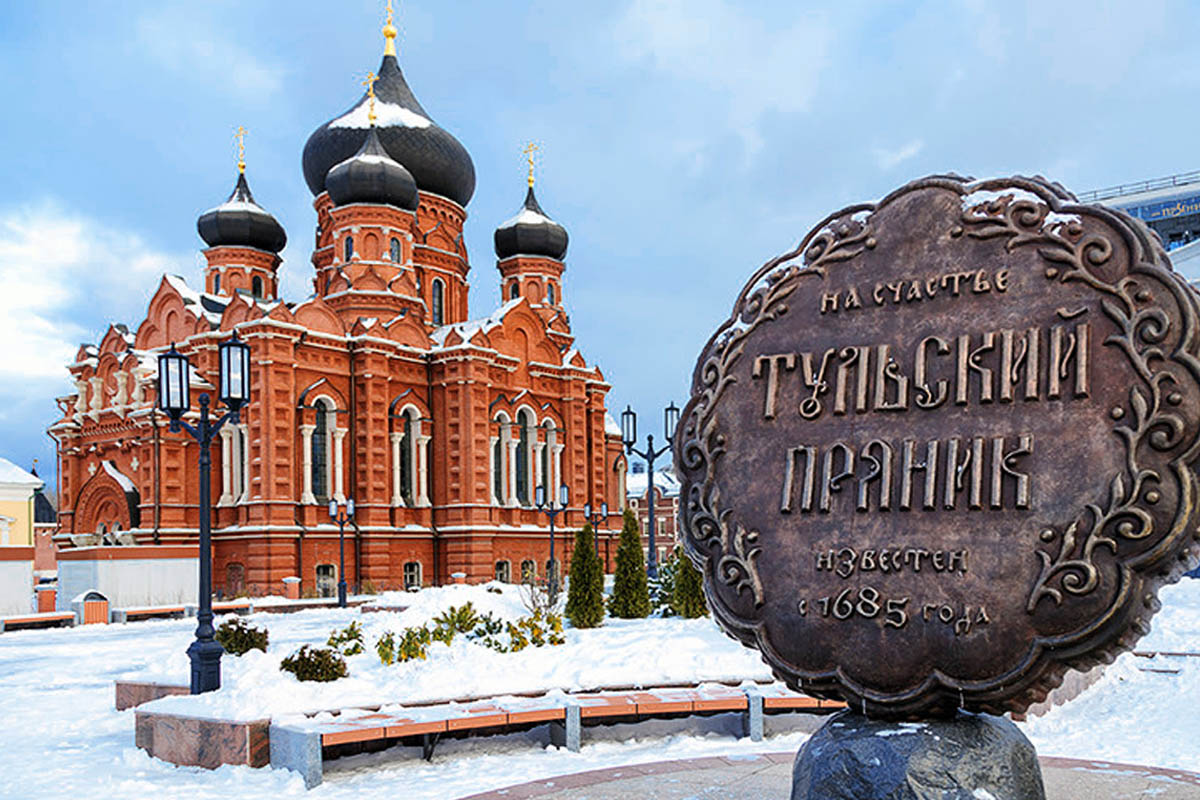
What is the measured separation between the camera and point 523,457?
38.4 metres

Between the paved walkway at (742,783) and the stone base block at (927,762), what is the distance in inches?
58.9

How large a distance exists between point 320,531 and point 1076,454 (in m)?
29.1

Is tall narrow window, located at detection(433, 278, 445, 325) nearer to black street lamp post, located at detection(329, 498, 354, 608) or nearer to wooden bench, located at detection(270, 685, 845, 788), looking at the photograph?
black street lamp post, located at detection(329, 498, 354, 608)

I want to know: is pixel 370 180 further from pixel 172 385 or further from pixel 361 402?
pixel 172 385

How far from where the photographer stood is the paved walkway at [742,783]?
605 centimetres

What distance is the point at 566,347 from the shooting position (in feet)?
140

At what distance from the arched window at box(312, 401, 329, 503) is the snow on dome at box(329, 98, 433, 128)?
12145 millimetres

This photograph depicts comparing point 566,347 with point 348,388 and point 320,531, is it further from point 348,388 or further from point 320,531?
point 320,531

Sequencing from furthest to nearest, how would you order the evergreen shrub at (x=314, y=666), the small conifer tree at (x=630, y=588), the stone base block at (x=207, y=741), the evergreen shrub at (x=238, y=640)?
1. the small conifer tree at (x=630, y=588)
2. the evergreen shrub at (x=238, y=640)
3. the evergreen shrub at (x=314, y=666)
4. the stone base block at (x=207, y=741)

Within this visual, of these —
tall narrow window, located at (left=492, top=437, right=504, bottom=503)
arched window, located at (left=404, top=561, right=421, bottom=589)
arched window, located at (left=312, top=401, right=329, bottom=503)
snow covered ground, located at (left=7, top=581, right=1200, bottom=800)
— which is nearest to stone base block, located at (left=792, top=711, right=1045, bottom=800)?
snow covered ground, located at (left=7, top=581, right=1200, bottom=800)

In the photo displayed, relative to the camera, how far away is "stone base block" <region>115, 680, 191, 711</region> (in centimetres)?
1082

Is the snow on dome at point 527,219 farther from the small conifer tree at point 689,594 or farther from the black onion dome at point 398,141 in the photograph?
the small conifer tree at point 689,594

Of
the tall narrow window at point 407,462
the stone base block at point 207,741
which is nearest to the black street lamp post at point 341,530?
the tall narrow window at point 407,462

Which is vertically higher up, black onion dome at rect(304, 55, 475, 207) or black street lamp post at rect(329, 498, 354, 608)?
black onion dome at rect(304, 55, 475, 207)
